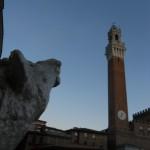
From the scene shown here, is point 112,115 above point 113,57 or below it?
below

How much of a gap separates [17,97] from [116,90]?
106 feet

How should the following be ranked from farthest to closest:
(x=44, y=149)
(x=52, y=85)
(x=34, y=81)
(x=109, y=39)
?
(x=109, y=39)
(x=44, y=149)
(x=52, y=85)
(x=34, y=81)

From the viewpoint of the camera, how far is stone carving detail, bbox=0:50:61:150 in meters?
4.93

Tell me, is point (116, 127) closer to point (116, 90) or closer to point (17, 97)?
point (116, 90)

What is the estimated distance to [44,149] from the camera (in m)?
16.4

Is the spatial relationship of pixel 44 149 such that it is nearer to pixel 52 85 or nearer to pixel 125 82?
pixel 52 85

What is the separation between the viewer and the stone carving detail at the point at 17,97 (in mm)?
4930

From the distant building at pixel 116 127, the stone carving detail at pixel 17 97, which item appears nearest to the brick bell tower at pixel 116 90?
the distant building at pixel 116 127

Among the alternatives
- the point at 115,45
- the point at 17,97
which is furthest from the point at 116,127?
the point at 17,97

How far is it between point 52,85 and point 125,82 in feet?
109

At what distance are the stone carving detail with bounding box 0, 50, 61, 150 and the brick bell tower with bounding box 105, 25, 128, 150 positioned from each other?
31.0 meters

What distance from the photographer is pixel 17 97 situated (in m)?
5.10

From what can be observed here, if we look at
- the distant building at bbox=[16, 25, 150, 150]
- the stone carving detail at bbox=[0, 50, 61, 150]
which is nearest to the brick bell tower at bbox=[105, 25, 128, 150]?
the distant building at bbox=[16, 25, 150, 150]

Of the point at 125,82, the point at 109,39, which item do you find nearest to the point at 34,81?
the point at 125,82
